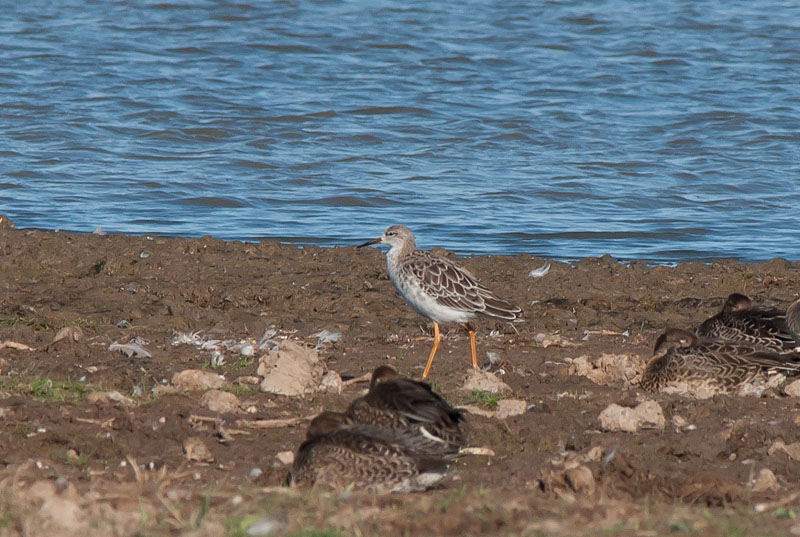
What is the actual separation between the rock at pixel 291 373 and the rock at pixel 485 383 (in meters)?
1.07

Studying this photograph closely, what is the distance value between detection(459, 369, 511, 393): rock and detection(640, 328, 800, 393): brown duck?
1219 mm

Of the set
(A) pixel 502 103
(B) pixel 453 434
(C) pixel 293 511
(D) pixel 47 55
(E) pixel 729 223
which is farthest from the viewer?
(D) pixel 47 55

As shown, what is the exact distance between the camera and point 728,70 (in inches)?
1122

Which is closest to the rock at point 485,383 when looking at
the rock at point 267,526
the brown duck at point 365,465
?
the brown duck at point 365,465

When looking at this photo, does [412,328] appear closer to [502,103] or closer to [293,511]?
[293,511]

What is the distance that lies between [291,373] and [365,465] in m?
1.97

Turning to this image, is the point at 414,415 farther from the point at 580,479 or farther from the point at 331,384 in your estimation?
the point at 331,384

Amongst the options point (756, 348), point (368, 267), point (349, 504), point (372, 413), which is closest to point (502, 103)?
point (368, 267)

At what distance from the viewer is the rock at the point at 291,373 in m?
7.69

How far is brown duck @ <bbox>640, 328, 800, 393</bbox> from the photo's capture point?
8.25m

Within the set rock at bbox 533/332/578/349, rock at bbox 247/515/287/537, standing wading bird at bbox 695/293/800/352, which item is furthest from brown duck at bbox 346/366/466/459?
standing wading bird at bbox 695/293/800/352

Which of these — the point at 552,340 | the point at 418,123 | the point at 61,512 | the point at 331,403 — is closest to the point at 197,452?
the point at 331,403

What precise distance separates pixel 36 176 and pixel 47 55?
10641 mm

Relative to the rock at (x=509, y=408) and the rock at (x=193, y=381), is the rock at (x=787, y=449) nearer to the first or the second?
the rock at (x=509, y=408)
